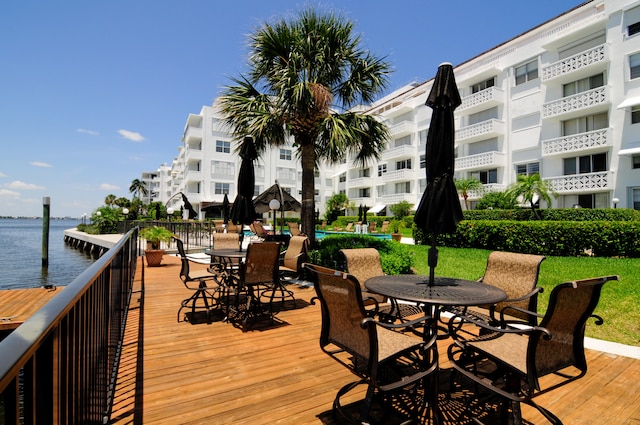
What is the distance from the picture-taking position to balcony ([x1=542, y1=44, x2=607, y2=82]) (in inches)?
822

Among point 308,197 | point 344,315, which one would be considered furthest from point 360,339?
point 308,197

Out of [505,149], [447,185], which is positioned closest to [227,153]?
[505,149]

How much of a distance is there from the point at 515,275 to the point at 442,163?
188cm

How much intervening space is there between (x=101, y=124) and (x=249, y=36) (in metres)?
27.1

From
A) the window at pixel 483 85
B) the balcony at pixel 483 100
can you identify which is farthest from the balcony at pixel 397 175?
the window at pixel 483 85

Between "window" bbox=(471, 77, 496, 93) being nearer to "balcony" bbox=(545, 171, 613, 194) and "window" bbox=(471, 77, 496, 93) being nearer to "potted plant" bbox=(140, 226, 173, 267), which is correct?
"balcony" bbox=(545, 171, 613, 194)

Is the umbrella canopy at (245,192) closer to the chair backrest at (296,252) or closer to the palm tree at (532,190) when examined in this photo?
the chair backrest at (296,252)

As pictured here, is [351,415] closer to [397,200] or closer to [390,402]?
[390,402]

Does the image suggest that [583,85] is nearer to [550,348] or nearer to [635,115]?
[635,115]

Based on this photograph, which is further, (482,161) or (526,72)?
(482,161)

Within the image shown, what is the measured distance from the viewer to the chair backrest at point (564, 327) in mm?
2158

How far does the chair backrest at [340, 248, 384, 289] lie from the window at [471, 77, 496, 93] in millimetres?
31147

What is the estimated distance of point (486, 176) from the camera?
2933cm

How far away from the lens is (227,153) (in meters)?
46.6
